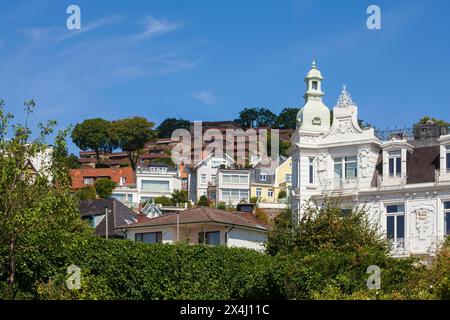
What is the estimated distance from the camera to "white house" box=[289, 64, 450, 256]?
208ft

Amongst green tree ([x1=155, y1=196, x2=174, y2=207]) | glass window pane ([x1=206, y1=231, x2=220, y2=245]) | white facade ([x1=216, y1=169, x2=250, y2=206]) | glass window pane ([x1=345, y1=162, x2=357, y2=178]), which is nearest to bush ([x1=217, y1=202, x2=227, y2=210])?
white facade ([x1=216, y1=169, x2=250, y2=206])

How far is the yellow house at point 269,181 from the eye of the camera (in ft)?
461

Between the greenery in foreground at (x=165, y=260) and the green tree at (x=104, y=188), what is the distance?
283 feet

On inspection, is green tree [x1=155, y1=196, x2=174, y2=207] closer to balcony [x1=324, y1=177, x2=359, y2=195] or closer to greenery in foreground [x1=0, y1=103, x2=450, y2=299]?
balcony [x1=324, y1=177, x2=359, y2=195]

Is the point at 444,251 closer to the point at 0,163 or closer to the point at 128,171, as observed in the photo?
the point at 0,163

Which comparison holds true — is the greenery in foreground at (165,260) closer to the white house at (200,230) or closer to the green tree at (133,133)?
the white house at (200,230)

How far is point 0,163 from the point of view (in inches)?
1692

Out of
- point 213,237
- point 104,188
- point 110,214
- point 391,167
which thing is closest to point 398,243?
point 391,167

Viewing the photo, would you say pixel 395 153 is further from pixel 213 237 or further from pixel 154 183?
pixel 154 183

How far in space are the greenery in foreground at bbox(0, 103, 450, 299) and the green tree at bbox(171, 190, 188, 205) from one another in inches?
3226

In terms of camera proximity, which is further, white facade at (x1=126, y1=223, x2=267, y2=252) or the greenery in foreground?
white facade at (x1=126, y1=223, x2=267, y2=252)

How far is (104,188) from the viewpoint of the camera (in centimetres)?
14688
